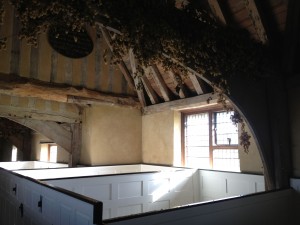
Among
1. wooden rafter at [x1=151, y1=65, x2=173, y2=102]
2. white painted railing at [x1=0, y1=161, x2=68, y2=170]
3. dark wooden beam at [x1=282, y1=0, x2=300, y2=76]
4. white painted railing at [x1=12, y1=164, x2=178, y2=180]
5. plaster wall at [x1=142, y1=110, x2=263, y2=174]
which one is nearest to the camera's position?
dark wooden beam at [x1=282, y1=0, x2=300, y2=76]

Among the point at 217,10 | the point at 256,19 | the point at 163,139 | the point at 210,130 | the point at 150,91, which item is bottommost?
the point at 163,139

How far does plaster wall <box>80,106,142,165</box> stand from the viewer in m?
6.07

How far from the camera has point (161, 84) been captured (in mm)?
5629

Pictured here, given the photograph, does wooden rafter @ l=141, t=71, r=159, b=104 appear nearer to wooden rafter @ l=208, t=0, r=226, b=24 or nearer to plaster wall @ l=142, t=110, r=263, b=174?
plaster wall @ l=142, t=110, r=263, b=174

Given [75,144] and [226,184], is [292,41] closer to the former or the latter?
[226,184]

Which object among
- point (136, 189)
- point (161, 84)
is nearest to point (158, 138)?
point (161, 84)

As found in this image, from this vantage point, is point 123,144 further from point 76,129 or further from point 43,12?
point 43,12

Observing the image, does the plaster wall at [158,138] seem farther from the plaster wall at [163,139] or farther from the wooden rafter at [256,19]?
the wooden rafter at [256,19]

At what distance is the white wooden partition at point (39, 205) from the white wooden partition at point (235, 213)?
0.19 metres

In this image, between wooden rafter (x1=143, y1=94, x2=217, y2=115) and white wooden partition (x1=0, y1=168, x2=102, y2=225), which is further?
wooden rafter (x1=143, y1=94, x2=217, y2=115)

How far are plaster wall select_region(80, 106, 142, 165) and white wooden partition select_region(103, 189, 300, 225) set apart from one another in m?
3.70

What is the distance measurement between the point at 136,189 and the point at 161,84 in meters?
2.31

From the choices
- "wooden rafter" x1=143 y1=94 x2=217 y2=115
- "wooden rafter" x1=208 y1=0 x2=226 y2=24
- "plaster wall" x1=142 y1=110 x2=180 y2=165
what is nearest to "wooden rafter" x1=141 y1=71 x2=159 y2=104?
"wooden rafter" x1=143 y1=94 x2=217 y2=115

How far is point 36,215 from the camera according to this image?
8.83ft
